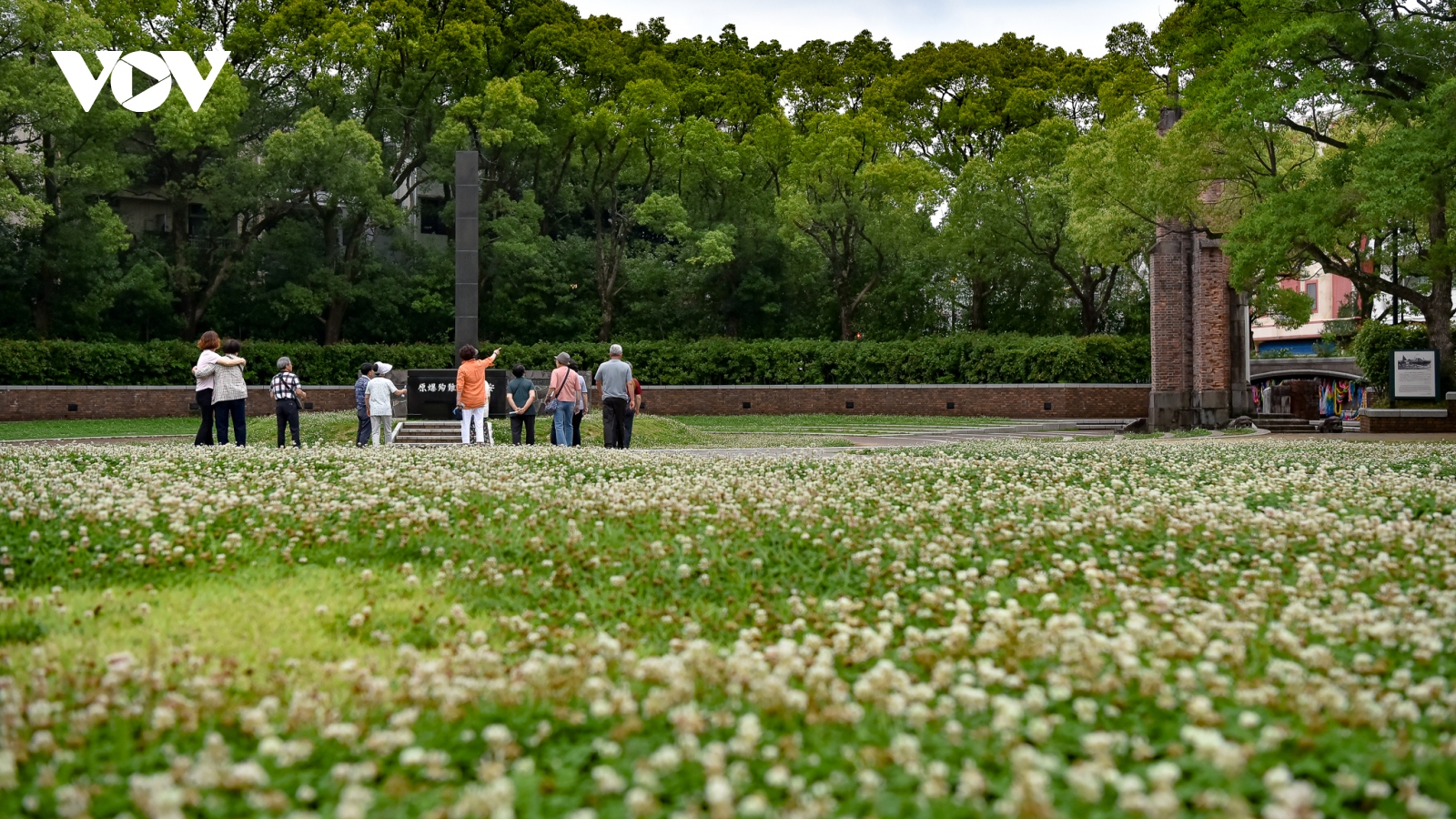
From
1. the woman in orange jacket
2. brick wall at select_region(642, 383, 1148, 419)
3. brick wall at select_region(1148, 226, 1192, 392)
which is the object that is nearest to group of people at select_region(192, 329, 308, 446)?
the woman in orange jacket

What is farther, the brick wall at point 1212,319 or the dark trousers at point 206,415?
the brick wall at point 1212,319

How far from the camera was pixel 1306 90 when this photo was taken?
778 inches

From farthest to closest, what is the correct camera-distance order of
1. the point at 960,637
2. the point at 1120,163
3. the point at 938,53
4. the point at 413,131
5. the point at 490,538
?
the point at 938,53
the point at 413,131
the point at 1120,163
the point at 490,538
the point at 960,637

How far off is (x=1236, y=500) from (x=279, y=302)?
36.1m

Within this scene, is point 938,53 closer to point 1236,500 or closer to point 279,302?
point 279,302

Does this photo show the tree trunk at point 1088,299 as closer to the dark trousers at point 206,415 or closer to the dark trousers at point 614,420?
the dark trousers at point 614,420

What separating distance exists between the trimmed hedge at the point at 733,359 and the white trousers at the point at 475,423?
74.3 ft

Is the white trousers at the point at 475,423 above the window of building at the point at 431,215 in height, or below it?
below

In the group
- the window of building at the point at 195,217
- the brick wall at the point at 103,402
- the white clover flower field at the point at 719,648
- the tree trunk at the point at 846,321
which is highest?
the window of building at the point at 195,217

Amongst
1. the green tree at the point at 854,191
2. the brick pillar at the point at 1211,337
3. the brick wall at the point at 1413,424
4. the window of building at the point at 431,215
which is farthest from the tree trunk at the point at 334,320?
the brick wall at the point at 1413,424

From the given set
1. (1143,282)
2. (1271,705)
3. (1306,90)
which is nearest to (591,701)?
(1271,705)

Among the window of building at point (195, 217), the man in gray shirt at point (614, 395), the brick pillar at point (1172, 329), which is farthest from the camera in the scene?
the window of building at point (195, 217)

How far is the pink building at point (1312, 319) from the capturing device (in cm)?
6625

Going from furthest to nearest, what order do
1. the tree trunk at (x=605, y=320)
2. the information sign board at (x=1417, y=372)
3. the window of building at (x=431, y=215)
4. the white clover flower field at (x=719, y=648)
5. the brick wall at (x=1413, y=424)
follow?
1. the window of building at (x=431, y=215)
2. the tree trunk at (x=605, y=320)
3. the information sign board at (x=1417, y=372)
4. the brick wall at (x=1413, y=424)
5. the white clover flower field at (x=719, y=648)
